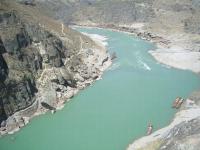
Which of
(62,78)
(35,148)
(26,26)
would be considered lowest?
(35,148)

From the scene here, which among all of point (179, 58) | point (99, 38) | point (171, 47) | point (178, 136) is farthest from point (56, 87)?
point (99, 38)

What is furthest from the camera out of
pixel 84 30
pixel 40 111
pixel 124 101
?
pixel 84 30

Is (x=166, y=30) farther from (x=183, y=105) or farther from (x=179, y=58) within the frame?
(x=183, y=105)

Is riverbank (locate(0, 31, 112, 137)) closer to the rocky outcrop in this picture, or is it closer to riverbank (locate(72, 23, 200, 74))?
riverbank (locate(72, 23, 200, 74))

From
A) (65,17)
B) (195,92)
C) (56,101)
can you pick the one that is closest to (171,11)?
(65,17)

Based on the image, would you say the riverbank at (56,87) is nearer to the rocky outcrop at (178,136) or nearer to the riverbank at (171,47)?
the riverbank at (171,47)

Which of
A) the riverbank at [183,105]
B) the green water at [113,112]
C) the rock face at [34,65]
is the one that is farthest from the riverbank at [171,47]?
the rock face at [34,65]

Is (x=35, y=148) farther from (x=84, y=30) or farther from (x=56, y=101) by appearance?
(x=84, y=30)

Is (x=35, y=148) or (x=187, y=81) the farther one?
(x=187, y=81)
